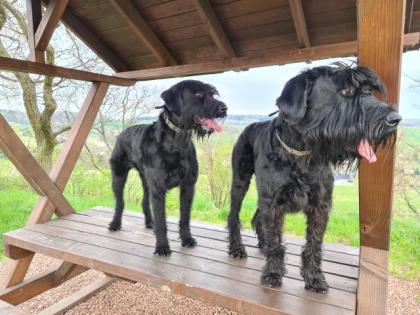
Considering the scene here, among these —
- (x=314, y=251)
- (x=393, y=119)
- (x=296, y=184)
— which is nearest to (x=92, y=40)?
(x=296, y=184)

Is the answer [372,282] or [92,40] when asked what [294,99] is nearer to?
[372,282]

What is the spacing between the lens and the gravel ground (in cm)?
327

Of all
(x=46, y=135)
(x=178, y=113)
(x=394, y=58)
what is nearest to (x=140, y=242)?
(x=178, y=113)

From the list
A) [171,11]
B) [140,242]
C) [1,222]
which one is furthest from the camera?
[1,222]

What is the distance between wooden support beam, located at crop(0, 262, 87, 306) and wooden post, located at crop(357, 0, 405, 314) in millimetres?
2837

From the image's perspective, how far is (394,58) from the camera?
1.33 metres

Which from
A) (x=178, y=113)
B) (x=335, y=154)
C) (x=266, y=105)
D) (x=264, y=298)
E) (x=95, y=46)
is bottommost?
(x=264, y=298)

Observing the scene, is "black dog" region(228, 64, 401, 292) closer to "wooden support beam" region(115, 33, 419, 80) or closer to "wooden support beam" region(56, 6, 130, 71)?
"wooden support beam" region(115, 33, 419, 80)

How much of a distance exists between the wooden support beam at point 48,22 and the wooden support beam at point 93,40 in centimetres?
34

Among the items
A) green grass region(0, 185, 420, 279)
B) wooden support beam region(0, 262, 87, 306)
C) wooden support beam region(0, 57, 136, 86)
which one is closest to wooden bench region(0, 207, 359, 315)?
wooden support beam region(0, 262, 87, 306)

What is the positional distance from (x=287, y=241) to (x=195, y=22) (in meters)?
2.00

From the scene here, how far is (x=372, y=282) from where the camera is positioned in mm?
1731

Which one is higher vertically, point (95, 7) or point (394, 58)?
point (95, 7)

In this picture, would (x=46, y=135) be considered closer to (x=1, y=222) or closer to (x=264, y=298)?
(x=1, y=222)
